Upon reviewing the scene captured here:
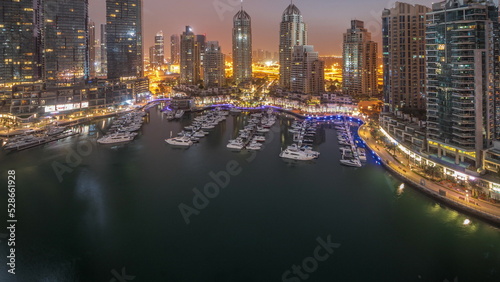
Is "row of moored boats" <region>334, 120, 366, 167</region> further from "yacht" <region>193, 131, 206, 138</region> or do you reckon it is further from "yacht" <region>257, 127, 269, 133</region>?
"yacht" <region>193, 131, 206, 138</region>

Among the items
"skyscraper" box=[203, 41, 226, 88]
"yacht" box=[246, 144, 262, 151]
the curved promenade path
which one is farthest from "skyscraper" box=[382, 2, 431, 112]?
"skyscraper" box=[203, 41, 226, 88]

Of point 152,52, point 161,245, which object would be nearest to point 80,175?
point 161,245

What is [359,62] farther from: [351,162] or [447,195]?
[447,195]

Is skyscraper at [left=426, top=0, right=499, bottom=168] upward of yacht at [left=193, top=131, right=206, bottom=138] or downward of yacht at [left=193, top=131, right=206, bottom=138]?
upward

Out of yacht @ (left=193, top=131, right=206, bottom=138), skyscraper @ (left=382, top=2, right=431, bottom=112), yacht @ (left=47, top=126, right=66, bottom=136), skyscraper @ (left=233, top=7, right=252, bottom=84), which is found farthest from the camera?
skyscraper @ (left=233, top=7, right=252, bottom=84)

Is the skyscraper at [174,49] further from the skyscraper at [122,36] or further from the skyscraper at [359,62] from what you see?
the skyscraper at [359,62]

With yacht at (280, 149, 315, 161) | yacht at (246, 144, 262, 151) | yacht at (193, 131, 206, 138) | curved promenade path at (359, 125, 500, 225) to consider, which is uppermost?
yacht at (193, 131, 206, 138)

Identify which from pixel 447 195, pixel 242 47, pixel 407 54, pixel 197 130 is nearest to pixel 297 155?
pixel 447 195

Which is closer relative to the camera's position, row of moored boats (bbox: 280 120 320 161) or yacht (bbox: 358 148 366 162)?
yacht (bbox: 358 148 366 162)
